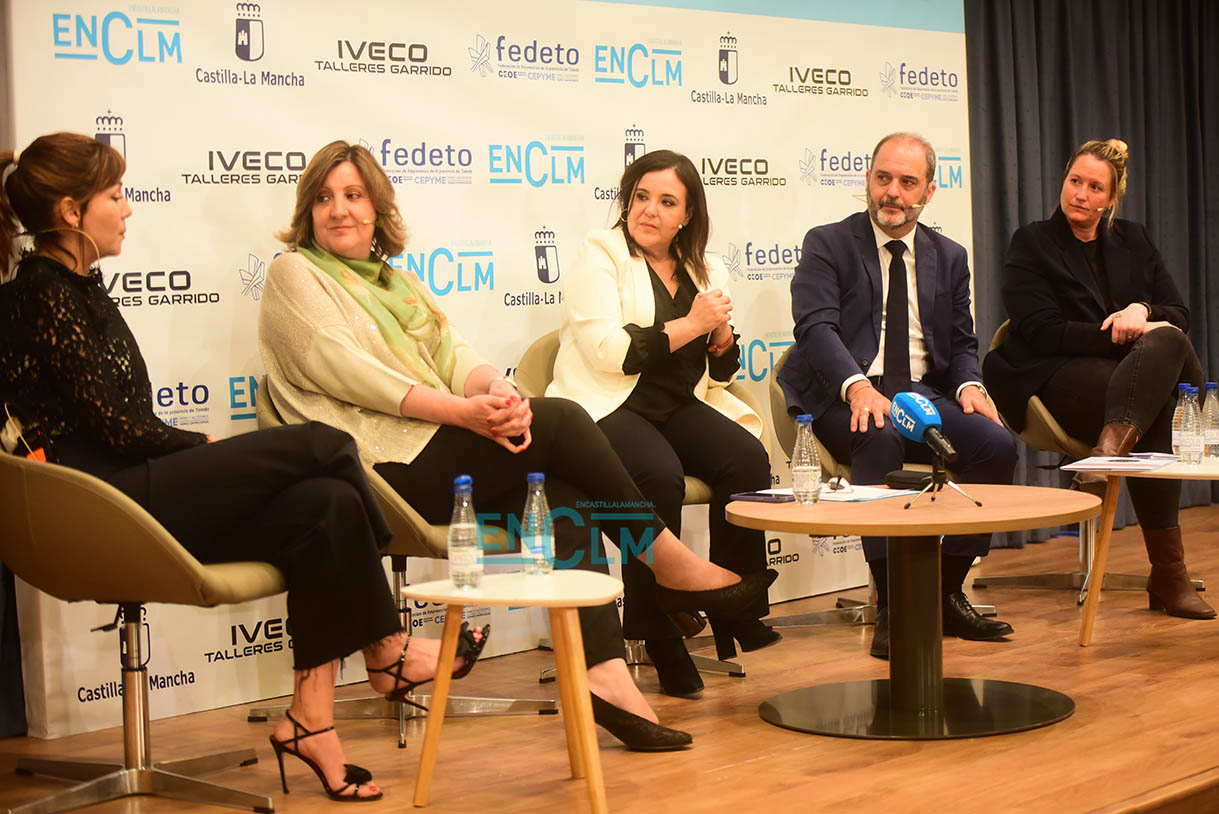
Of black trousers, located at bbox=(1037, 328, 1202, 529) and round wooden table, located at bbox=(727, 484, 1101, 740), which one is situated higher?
black trousers, located at bbox=(1037, 328, 1202, 529)

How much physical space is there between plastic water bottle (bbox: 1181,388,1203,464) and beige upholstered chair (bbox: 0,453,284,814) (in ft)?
7.89

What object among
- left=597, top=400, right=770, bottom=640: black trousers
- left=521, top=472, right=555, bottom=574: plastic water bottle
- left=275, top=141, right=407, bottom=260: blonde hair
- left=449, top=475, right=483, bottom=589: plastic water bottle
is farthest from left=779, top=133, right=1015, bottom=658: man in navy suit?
left=449, top=475, right=483, bottom=589: plastic water bottle

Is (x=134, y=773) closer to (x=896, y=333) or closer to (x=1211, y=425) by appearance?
(x=896, y=333)

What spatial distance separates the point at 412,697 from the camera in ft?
11.5

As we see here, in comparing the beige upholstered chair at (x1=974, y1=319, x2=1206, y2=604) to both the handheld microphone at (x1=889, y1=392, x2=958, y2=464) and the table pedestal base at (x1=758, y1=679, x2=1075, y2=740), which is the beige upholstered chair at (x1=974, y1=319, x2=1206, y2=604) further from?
the handheld microphone at (x1=889, y1=392, x2=958, y2=464)

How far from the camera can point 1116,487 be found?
3.78 m

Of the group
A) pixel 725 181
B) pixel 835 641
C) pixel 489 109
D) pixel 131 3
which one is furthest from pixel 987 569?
pixel 131 3

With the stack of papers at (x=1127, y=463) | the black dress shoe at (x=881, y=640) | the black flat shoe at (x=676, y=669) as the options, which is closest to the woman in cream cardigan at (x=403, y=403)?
the black flat shoe at (x=676, y=669)

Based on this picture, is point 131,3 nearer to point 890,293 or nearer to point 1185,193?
point 890,293

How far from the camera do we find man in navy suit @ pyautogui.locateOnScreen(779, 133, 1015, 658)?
405 cm

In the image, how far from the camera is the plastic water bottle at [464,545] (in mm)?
2539

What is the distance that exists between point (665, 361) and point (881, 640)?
97cm

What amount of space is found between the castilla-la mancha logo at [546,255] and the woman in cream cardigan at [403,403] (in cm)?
75

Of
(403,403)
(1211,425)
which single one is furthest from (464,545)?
(1211,425)
